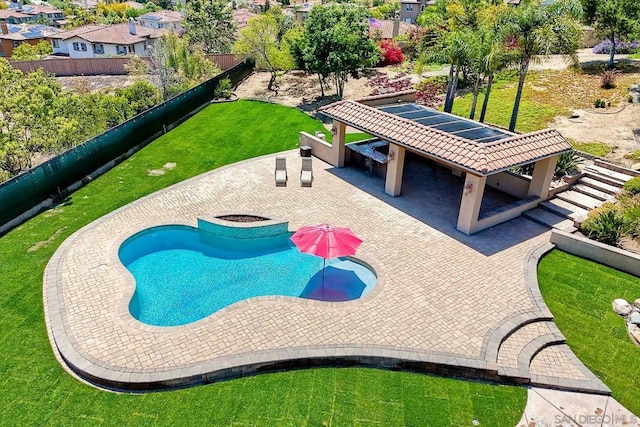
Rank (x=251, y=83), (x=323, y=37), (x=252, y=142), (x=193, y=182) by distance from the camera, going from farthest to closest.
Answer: (x=251, y=83) < (x=323, y=37) < (x=252, y=142) < (x=193, y=182)

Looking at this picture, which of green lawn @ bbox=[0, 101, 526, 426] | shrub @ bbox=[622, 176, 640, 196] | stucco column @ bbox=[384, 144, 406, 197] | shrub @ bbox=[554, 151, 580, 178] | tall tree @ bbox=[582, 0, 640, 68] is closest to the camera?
green lawn @ bbox=[0, 101, 526, 426]

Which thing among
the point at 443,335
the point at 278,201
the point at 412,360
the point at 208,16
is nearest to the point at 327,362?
the point at 412,360

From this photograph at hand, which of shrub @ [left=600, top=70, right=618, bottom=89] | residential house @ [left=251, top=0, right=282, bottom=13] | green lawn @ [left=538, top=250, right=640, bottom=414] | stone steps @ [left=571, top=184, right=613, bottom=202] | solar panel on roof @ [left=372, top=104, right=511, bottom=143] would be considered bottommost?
green lawn @ [left=538, top=250, right=640, bottom=414]

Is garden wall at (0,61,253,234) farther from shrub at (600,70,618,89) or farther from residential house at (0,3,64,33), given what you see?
residential house at (0,3,64,33)

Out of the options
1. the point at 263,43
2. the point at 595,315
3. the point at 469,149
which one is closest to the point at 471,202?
the point at 469,149

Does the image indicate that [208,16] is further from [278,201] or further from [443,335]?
[443,335]

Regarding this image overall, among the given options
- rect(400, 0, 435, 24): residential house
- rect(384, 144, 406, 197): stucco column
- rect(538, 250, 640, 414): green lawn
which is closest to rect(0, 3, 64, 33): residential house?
rect(400, 0, 435, 24): residential house
